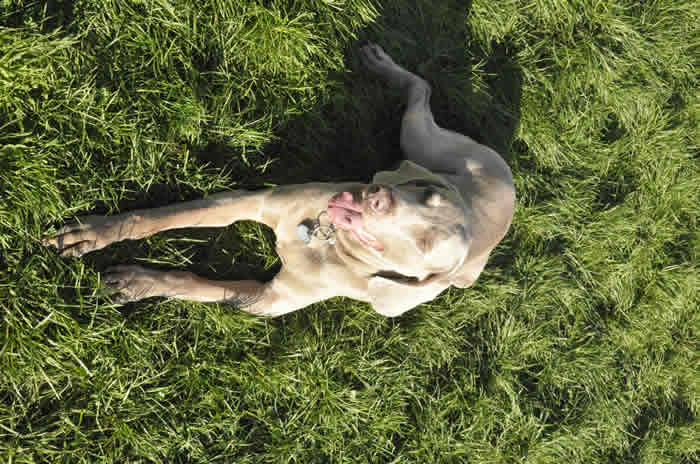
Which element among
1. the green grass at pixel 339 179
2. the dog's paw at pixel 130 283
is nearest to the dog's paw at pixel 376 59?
the green grass at pixel 339 179

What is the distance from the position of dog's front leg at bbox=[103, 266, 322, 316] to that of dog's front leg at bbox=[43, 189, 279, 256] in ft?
0.74

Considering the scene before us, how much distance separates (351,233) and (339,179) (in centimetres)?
98

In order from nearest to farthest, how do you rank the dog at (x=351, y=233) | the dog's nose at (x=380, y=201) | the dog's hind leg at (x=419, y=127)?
1. the dog's nose at (x=380, y=201)
2. the dog at (x=351, y=233)
3. the dog's hind leg at (x=419, y=127)

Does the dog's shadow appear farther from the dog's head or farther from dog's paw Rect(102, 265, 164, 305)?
the dog's head

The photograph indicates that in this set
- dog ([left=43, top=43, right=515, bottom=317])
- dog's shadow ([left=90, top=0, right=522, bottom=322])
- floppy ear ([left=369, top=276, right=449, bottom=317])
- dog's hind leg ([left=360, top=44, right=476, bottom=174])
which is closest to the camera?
dog ([left=43, top=43, right=515, bottom=317])

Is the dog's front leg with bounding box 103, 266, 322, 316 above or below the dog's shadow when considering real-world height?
below

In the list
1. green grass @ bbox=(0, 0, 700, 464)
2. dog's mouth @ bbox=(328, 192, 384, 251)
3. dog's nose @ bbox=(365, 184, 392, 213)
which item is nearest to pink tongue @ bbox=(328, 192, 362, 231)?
dog's mouth @ bbox=(328, 192, 384, 251)

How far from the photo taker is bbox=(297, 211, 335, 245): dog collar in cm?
311

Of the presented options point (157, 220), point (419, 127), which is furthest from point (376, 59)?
point (157, 220)

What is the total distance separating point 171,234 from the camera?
343 centimetres

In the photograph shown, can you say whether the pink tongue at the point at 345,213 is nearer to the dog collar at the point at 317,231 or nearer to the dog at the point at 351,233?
the dog at the point at 351,233

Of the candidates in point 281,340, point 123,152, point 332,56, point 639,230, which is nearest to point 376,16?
point 332,56

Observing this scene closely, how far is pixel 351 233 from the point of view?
295 centimetres

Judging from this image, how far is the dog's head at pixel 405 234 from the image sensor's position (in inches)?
107
